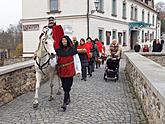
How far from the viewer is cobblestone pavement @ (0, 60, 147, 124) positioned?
6016 millimetres

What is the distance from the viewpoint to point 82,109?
273 inches

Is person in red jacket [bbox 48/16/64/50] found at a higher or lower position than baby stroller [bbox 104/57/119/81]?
higher

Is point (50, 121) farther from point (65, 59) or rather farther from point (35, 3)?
point (35, 3)

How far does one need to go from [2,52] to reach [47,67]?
2741cm

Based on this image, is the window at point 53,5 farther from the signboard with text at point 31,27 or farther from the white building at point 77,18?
the signboard with text at point 31,27

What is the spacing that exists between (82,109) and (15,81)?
2.25 meters

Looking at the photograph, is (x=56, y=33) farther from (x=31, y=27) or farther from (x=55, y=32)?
(x=31, y=27)

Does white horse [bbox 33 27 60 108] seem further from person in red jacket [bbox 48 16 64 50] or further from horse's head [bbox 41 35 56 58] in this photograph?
person in red jacket [bbox 48 16 64 50]

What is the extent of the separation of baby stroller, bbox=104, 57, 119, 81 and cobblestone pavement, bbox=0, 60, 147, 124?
2.02 meters

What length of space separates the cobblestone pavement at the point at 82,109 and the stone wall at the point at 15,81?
20cm

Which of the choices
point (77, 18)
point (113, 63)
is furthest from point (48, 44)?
point (77, 18)

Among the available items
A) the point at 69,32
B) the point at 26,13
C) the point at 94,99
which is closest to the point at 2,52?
the point at 26,13

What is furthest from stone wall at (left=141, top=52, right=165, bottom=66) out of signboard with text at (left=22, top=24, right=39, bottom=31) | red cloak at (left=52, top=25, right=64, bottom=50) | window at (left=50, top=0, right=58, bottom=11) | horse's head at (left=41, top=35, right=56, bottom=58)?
signboard with text at (left=22, top=24, right=39, bottom=31)

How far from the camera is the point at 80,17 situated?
25.7 meters
